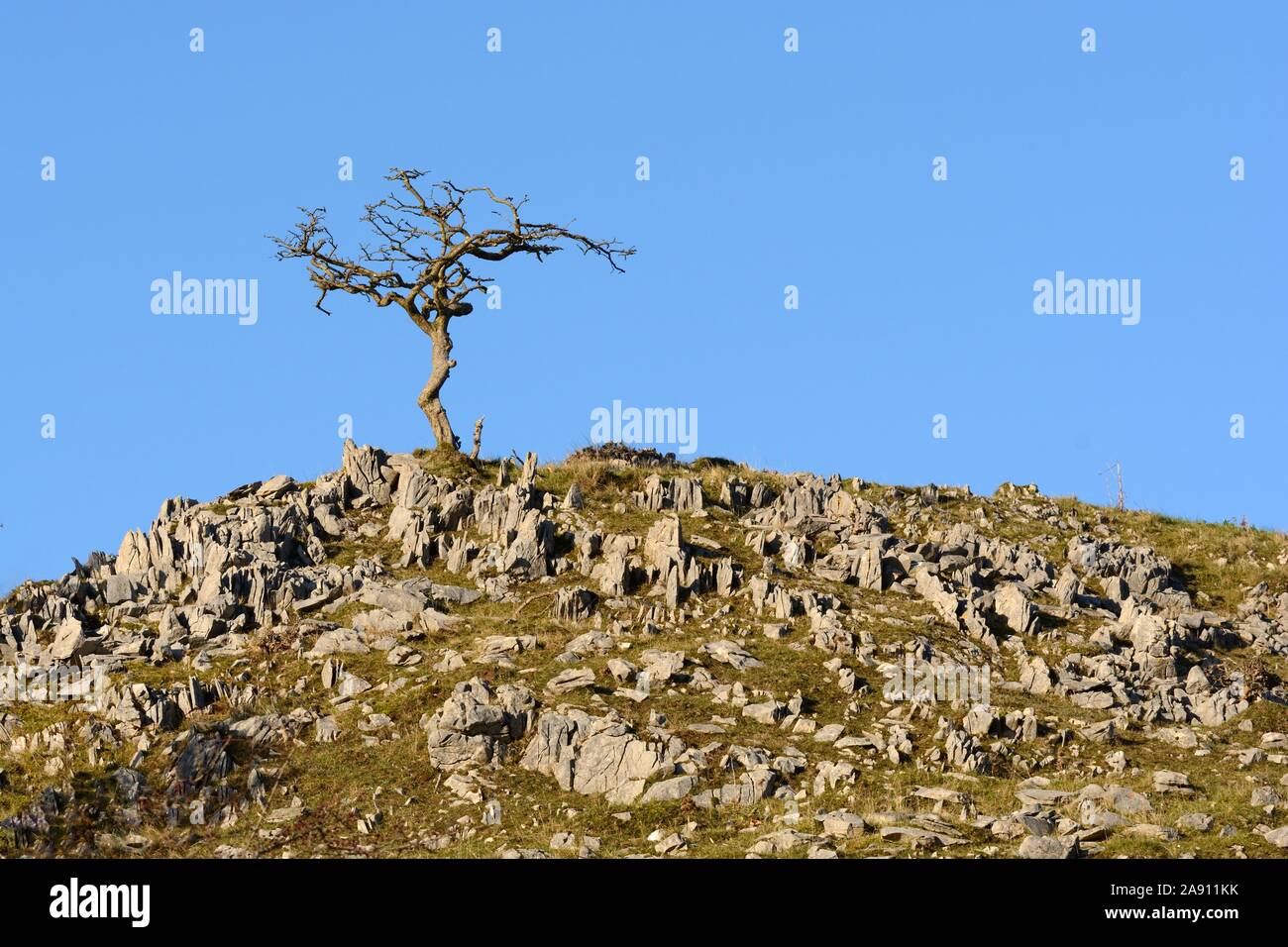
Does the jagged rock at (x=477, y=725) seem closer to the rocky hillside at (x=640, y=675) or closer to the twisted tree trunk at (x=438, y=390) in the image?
the rocky hillside at (x=640, y=675)

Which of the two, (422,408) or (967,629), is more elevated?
(422,408)

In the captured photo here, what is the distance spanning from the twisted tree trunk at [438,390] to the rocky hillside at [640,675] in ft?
6.58

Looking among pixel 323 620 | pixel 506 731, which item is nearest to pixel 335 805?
pixel 506 731

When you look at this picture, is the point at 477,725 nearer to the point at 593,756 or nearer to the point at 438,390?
the point at 593,756

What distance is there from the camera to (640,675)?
3388 centimetres

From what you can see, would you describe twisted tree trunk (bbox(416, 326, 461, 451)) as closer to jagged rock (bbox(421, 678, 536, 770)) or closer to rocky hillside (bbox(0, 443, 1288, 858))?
rocky hillside (bbox(0, 443, 1288, 858))

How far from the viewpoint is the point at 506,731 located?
3189cm

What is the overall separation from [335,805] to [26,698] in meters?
9.24

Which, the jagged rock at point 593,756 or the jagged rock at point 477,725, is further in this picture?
the jagged rock at point 477,725

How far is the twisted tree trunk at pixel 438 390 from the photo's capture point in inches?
1858

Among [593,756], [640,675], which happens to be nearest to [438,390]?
[640,675]

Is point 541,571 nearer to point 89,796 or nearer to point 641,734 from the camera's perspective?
point 641,734

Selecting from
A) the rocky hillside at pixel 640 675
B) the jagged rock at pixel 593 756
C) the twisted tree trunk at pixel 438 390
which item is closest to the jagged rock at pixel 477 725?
the rocky hillside at pixel 640 675
